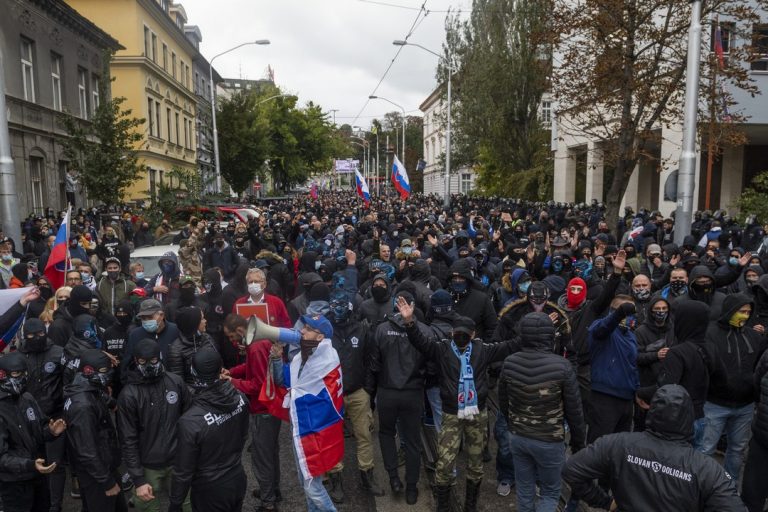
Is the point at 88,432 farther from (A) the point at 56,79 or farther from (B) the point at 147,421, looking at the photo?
(A) the point at 56,79

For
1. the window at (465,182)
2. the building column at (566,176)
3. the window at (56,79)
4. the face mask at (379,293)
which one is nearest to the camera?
the face mask at (379,293)

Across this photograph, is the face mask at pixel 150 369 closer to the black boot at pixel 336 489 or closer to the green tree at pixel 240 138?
the black boot at pixel 336 489

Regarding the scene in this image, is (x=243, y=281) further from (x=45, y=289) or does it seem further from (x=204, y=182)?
(x=204, y=182)

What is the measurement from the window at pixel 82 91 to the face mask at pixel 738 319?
89.1 feet

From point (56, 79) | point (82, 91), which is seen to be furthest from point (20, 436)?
point (82, 91)

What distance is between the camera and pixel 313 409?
4570 mm

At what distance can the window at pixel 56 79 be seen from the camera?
2377 cm

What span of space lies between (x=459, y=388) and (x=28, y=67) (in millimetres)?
22779

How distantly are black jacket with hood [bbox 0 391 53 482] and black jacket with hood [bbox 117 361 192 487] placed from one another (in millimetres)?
533

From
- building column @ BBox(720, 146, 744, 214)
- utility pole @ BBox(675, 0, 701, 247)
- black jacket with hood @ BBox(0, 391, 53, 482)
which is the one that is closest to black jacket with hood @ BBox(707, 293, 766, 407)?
black jacket with hood @ BBox(0, 391, 53, 482)

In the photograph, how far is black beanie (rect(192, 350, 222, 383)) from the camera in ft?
12.9

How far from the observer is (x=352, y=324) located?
553cm

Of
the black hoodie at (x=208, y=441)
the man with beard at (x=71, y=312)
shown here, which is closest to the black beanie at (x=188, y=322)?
the man with beard at (x=71, y=312)

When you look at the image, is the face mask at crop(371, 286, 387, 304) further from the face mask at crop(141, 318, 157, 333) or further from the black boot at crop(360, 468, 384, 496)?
the face mask at crop(141, 318, 157, 333)
